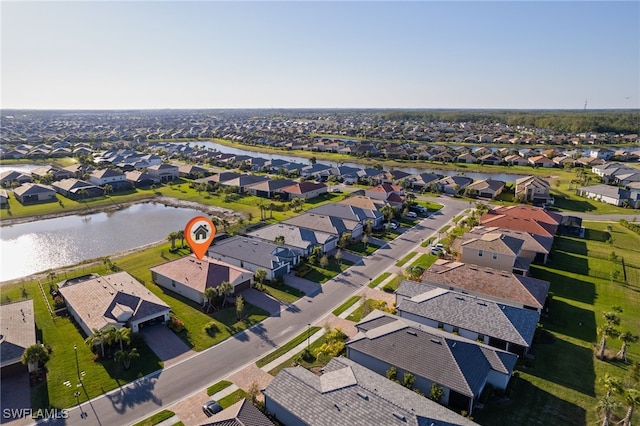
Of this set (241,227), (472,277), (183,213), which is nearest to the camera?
(472,277)

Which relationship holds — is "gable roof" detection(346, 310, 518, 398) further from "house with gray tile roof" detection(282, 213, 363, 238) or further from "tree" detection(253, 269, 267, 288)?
"house with gray tile roof" detection(282, 213, 363, 238)

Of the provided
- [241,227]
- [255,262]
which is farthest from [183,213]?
[255,262]

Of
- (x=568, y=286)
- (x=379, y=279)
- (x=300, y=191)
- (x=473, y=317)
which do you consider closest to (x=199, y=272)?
(x=379, y=279)

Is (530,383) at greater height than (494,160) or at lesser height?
lesser

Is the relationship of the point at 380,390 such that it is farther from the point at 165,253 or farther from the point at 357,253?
the point at 165,253

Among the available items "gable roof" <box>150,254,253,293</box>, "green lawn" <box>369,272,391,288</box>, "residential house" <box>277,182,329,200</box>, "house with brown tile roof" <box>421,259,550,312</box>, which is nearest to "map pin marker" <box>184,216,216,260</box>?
"gable roof" <box>150,254,253,293</box>

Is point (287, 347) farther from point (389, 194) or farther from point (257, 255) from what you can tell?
point (389, 194)

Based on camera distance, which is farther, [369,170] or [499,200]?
[369,170]
